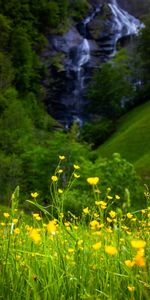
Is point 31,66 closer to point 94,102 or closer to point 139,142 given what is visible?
point 94,102

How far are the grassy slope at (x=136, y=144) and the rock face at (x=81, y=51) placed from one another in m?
8.97

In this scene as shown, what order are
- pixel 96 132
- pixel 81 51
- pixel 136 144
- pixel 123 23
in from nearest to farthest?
pixel 136 144 < pixel 96 132 < pixel 81 51 < pixel 123 23

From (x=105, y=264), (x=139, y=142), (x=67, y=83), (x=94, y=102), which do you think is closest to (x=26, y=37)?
(x=67, y=83)

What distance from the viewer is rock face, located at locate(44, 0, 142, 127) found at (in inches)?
2365

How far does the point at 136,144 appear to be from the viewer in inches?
1766

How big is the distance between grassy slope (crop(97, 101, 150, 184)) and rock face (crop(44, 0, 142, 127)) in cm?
897

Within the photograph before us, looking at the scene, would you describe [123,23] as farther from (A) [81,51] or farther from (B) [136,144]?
(B) [136,144]

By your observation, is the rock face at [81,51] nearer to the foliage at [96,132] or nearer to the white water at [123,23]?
the white water at [123,23]

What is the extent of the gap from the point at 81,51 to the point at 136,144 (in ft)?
72.8

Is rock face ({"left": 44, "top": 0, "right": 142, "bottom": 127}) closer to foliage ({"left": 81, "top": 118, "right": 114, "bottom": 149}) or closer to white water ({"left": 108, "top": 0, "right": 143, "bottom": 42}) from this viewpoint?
white water ({"left": 108, "top": 0, "right": 143, "bottom": 42})

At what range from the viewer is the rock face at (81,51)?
60.1 m

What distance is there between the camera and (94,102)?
197ft

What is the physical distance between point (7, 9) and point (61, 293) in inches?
2573

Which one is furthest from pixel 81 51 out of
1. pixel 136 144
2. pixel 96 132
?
pixel 136 144
